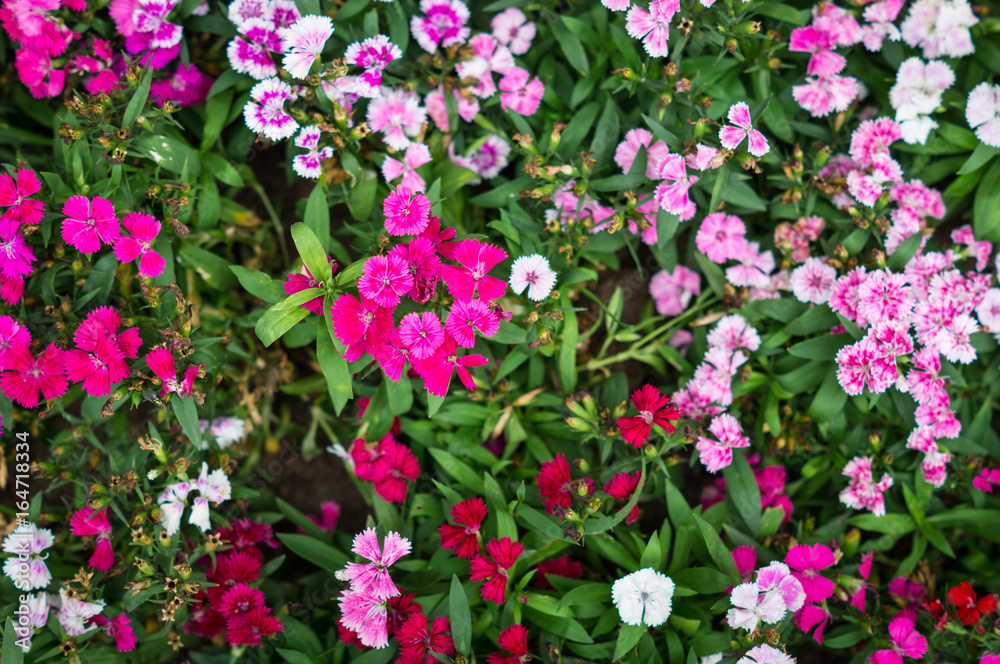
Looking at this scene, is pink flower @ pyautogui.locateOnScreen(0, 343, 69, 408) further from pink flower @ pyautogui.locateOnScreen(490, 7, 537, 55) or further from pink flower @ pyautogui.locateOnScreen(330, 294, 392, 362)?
pink flower @ pyautogui.locateOnScreen(490, 7, 537, 55)

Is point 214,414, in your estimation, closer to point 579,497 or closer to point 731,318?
point 579,497

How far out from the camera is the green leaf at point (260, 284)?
8.26ft

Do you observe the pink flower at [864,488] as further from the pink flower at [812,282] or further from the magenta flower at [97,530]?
the magenta flower at [97,530]

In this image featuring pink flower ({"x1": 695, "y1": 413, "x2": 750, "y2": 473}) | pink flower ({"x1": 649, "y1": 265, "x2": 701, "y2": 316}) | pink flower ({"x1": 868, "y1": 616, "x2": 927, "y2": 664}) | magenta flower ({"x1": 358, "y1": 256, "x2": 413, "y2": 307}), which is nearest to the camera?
magenta flower ({"x1": 358, "y1": 256, "x2": 413, "y2": 307})

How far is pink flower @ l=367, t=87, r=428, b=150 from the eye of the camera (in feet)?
9.18

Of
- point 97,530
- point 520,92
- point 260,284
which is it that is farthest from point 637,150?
point 97,530

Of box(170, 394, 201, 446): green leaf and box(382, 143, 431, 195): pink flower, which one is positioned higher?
box(382, 143, 431, 195): pink flower

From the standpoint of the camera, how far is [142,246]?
96.7 inches

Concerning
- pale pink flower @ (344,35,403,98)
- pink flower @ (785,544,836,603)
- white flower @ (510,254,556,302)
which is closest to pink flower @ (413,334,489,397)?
white flower @ (510,254,556,302)

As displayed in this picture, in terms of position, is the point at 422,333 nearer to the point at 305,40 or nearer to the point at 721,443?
the point at 305,40

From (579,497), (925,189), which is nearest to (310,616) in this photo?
(579,497)

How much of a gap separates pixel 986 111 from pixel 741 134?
4.35 ft

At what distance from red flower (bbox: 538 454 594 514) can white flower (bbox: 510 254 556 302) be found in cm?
68

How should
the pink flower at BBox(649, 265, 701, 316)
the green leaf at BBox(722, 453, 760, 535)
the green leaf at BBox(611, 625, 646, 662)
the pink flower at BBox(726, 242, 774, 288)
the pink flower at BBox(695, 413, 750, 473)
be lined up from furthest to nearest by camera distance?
the pink flower at BBox(649, 265, 701, 316) < the pink flower at BBox(726, 242, 774, 288) < the green leaf at BBox(722, 453, 760, 535) < the pink flower at BBox(695, 413, 750, 473) < the green leaf at BBox(611, 625, 646, 662)
